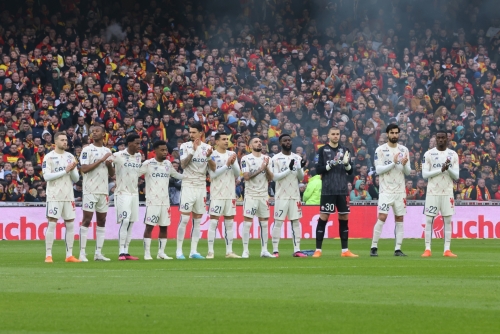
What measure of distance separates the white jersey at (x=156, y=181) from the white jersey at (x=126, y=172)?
0.29m

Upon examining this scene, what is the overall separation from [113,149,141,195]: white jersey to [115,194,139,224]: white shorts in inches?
3.6

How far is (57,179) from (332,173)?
197 inches

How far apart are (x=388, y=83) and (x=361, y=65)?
1.21m

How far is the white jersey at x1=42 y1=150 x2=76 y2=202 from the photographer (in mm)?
17312

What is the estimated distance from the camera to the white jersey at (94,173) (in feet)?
57.4

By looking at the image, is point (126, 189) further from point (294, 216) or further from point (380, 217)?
point (380, 217)

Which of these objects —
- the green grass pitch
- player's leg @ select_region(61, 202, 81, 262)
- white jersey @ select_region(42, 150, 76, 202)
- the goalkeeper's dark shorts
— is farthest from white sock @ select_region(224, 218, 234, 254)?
white jersey @ select_region(42, 150, 76, 202)

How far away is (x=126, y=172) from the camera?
17.9 metres

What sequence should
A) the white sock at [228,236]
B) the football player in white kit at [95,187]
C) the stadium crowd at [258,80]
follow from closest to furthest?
1. the football player in white kit at [95,187]
2. the white sock at [228,236]
3. the stadium crowd at [258,80]

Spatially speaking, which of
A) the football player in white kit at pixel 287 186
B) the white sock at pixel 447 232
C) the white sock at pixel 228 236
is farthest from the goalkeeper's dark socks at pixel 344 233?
the white sock at pixel 228 236

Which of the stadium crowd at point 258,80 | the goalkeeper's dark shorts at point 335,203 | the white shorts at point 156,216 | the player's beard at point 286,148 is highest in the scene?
the stadium crowd at point 258,80

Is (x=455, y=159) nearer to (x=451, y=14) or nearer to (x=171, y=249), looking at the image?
(x=171, y=249)

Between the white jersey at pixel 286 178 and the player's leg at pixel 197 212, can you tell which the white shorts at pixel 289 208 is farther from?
the player's leg at pixel 197 212

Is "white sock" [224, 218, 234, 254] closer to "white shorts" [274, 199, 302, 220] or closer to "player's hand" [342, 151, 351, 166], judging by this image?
"white shorts" [274, 199, 302, 220]
